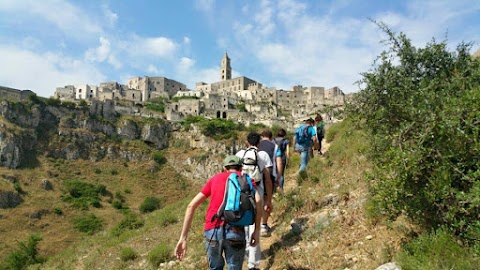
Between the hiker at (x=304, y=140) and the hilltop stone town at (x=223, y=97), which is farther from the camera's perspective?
the hilltop stone town at (x=223, y=97)

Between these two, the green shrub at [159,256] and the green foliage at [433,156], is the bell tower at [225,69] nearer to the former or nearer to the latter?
the green shrub at [159,256]

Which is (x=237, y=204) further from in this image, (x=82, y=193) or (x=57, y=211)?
(x=82, y=193)

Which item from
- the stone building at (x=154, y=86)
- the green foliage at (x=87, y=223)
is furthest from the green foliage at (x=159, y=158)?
the stone building at (x=154, y=86)

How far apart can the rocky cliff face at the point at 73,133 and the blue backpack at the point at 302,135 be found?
51689mm

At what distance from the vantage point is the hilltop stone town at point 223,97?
8825cm

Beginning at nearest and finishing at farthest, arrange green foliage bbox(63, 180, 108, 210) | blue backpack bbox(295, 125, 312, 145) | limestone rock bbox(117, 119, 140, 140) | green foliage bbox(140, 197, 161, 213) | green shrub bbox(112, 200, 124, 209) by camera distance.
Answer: blue backpack bbox(295, 125, 312, 145) → green foliage bbox(140, 197, 161, 213) → green foliage bbox(63, 180, 108, 210) → green shrub bbox(112, 200, 124, 209) → limestone rock bbox(117, 119, 140, 140)

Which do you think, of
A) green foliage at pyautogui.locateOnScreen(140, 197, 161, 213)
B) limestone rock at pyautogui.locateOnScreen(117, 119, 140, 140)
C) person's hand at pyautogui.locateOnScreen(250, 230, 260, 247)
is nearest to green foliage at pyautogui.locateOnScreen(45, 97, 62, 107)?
limestone rock at pyautogui.locateOnScreen(117, 119, 140, 140)

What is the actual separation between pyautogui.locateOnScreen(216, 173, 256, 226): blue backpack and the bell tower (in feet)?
399

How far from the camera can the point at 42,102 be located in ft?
202

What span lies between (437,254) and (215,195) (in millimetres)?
2513

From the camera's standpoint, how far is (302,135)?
10.4 metres

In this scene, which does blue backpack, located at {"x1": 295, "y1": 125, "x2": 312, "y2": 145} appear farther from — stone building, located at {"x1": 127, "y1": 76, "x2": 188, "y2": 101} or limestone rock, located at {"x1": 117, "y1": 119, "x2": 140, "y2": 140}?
stone building, located at {"x1": 127, "y1": 76, "x2": 188, "y2": 101}

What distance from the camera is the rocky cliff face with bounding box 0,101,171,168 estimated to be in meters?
54.6

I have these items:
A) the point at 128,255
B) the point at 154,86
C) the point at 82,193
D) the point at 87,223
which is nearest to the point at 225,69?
the point at 154,86
